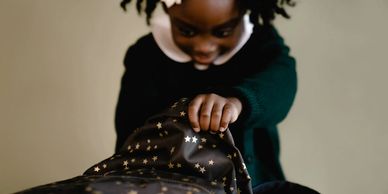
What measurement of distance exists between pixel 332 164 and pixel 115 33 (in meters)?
0.48

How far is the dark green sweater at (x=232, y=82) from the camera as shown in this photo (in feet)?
1.61

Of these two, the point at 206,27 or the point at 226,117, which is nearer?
the point at 226,117

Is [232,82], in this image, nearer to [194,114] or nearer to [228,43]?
[228,43]

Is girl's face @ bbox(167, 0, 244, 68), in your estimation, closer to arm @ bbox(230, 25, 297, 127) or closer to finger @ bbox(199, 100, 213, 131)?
arm @ bbox(230, 25, 297, 127)

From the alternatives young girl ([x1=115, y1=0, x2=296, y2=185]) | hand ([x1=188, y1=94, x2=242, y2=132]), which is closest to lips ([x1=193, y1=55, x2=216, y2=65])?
young girl ([x1=115, y1=0, x2=296, y2=185])

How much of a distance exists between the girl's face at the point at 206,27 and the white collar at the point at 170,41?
1 centimetres

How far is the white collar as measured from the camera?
0.55 m

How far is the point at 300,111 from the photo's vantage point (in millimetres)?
777

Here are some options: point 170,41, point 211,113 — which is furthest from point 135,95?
point 211,113

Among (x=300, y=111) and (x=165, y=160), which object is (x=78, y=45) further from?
(x=165, y=160)

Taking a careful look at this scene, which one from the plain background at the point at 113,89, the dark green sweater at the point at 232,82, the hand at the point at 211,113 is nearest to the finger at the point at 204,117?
the hand at the point at 211,113

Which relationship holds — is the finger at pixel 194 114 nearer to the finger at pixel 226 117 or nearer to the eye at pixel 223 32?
the finger at pixel 226 117

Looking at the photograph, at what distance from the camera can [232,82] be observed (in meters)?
0.57

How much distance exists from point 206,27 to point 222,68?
0.36ft
